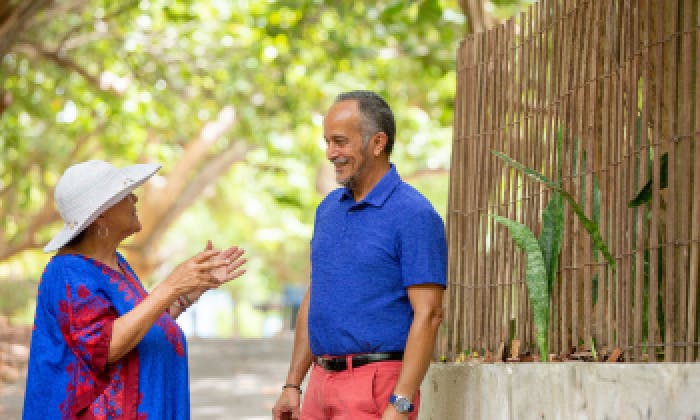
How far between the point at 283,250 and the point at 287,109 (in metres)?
25.0

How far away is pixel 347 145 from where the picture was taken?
12.2ft

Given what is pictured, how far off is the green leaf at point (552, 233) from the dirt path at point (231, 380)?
529 cm

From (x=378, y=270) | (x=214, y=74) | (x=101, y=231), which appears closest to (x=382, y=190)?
(x=378, y=270)

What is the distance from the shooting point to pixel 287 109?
14.6 metres

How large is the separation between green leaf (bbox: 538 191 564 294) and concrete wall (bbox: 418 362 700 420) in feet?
1.56

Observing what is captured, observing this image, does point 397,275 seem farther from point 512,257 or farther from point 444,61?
point 444,61

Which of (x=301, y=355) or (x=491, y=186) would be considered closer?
(x=301, y=355)

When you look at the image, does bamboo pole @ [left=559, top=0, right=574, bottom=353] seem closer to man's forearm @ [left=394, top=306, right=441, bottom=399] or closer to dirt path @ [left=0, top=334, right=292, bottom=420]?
man's forearm @ [left=394, top=306, right=441, bottom=399]

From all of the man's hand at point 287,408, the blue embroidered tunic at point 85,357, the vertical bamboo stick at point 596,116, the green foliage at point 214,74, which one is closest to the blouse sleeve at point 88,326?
the blue embroidered tunic at point 85,357

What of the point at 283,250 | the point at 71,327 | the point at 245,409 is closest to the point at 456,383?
the point at 71,327

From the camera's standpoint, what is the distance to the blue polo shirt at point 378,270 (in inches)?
139

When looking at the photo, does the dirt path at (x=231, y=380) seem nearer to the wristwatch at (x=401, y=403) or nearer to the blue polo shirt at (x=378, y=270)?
the blue polo shirt at (x=378, y=270)

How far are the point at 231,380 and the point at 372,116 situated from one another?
27.7 feet

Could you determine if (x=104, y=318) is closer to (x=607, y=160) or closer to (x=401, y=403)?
(x=401, y=403)
